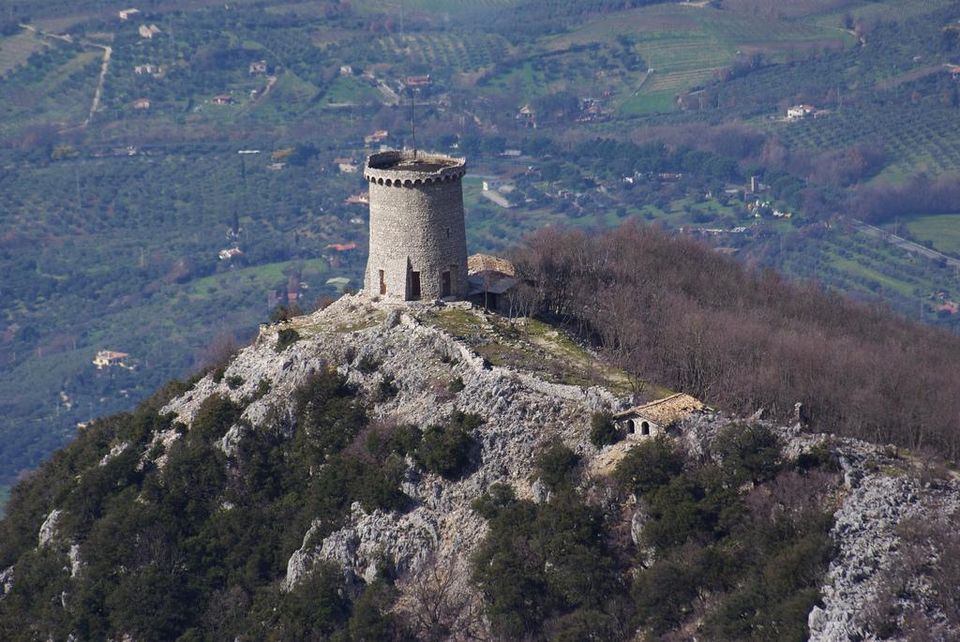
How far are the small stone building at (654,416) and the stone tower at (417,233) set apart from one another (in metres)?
13.2

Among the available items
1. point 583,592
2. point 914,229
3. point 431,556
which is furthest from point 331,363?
point 914,229

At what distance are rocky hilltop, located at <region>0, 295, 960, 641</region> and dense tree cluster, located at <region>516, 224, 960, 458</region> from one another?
304cm

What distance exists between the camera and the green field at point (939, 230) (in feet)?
606

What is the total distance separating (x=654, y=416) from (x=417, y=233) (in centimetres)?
1469

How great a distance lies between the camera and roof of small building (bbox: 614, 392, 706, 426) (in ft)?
173

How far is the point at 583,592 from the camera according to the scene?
5016 centimetres

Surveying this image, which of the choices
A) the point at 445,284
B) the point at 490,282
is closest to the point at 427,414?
the point at 445,284

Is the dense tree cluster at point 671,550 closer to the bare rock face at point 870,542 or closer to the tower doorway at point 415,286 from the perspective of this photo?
the bare rock face at point 870,542

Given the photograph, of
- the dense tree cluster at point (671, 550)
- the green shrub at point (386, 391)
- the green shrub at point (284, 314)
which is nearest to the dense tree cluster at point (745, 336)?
the dense tree cluster at point (671, 550)

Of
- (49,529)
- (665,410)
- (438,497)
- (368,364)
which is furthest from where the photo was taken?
(49,529)

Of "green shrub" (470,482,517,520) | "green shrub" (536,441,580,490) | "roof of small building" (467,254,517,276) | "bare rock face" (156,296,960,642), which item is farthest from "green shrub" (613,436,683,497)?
"roof of small building" (467,254,517,276)

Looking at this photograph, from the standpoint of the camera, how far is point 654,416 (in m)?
53.0

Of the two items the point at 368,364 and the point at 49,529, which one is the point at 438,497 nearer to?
the point at 368,364

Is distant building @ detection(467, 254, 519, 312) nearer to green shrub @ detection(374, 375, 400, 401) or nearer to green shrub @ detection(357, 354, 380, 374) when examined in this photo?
green shrub @ detection(357, 354, 380, 374)
